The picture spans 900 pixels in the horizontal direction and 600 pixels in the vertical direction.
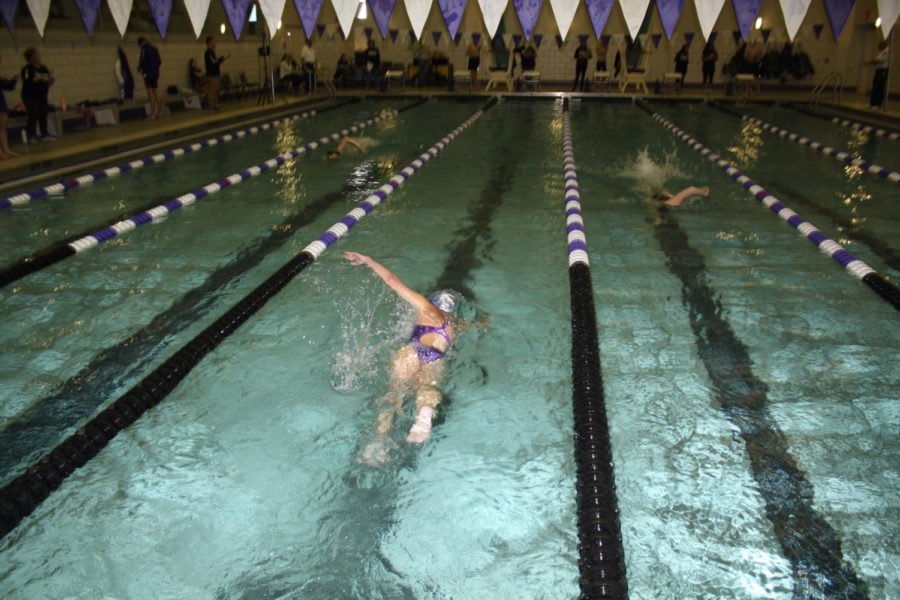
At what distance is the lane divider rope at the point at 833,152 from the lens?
26.6 feet

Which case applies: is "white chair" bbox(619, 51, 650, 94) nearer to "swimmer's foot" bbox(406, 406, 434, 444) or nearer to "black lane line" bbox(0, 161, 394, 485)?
"black lane line" bbox(0, 161, 394, 485)

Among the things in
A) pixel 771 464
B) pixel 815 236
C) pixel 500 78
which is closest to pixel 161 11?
pixel 815 236

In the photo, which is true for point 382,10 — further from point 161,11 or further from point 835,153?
point 835,153

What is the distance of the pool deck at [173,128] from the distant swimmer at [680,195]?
268 inches

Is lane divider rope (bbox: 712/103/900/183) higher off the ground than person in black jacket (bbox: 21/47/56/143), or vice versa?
person in black jacket (bbox: 21/47/56/143)

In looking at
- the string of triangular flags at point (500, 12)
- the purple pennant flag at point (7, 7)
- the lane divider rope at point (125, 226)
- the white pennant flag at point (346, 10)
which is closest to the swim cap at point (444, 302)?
the lane divider rope at point (125, 226)

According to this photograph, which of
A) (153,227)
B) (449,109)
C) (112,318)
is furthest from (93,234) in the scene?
(449,109)

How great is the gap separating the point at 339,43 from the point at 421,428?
21262mm

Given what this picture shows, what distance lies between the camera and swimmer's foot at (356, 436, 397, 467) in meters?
2.79

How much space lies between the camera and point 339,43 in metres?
21.8

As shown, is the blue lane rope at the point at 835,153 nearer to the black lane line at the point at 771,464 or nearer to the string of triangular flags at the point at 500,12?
the string of triangular flags at the point at 500,12

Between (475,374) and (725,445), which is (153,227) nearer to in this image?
(475,374)

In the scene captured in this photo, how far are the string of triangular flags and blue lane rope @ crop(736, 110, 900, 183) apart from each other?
1.59m

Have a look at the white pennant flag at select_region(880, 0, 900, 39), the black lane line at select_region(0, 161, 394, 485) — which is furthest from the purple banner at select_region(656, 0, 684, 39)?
the black lane line at select_region(0, 161, 394, 485)
